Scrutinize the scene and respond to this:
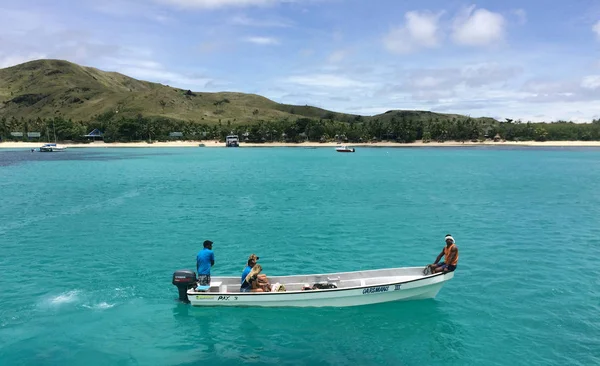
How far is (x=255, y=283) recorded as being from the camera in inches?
821

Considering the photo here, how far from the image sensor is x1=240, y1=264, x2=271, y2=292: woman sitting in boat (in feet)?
67.7

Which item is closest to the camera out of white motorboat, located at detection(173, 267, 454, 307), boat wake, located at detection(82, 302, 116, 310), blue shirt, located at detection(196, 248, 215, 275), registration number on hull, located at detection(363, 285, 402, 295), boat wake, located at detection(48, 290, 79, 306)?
white motorboat, located at detection(173, 267, 454, 307)

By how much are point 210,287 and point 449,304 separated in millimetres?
12570

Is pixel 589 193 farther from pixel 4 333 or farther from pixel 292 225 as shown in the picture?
pixel 4 333

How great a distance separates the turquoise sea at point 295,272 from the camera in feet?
58.5

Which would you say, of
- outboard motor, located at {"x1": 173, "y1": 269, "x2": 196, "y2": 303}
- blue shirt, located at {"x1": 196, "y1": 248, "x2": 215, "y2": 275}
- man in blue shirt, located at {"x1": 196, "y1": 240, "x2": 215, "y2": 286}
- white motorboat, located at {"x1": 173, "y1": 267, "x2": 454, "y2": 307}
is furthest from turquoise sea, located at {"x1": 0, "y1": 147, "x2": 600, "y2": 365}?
blue shirt, located at {"x1": 196, "y1": 248, "x2": 215, "y2": 275}

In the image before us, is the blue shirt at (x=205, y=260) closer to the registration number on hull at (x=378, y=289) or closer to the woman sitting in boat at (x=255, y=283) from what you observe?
the woman sitting in boat at (x=255, y=283)

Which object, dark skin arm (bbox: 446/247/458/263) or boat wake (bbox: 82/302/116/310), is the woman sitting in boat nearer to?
boat wake (bbox: 82/302/116/310)

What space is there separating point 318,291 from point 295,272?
22.6ft

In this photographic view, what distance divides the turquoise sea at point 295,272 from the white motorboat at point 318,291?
0.53m

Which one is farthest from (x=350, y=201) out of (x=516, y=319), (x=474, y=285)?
(x=516, y=319)

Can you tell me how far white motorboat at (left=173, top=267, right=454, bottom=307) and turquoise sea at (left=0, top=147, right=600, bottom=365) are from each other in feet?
1.75

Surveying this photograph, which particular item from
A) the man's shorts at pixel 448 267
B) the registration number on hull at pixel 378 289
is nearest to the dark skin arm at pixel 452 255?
the man's shorts at pixel 448 267

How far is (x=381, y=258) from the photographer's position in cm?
3023
